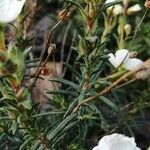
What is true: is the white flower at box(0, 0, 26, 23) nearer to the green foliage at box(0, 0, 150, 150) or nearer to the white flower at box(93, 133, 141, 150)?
the green foliage at box(0, 0, 150, 150)

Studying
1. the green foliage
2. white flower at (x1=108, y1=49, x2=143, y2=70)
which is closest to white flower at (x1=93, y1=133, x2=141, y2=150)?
the green foliage

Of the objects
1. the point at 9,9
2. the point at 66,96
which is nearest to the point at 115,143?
the point at 9,9

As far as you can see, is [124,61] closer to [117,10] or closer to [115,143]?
[117,10]

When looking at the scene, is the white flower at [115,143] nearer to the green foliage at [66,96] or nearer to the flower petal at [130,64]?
the green foliage at [66,96]

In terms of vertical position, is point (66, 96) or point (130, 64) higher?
point (130, 64)

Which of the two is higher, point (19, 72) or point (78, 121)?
point (19, 72)

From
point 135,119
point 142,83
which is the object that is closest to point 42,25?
point 142,83

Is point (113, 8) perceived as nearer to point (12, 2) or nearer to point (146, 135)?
point (12, 2)
